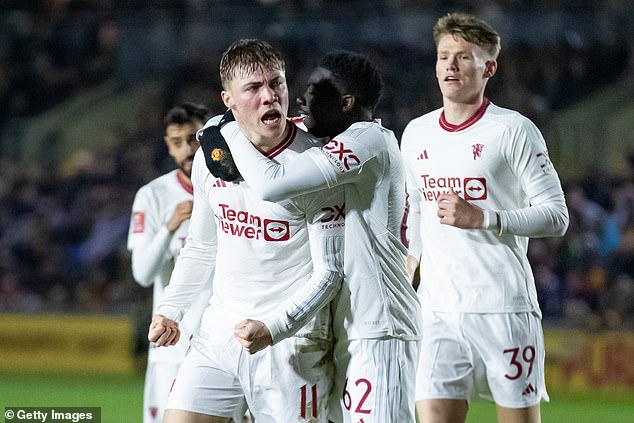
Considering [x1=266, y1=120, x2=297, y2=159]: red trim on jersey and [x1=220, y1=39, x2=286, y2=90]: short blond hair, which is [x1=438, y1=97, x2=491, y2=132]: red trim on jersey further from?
[x1=220, y1=39, x2=286, y2=90]: short blond hair

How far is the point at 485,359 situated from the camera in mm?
5008

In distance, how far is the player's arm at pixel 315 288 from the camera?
392 centimetres

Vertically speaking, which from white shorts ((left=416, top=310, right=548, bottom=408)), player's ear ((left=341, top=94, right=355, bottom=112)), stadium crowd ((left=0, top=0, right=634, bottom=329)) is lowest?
white shorts ((left=416, top=310, right=548, bottom=408))

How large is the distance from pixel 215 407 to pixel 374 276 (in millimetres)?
790

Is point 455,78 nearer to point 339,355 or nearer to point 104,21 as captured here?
point 339,355

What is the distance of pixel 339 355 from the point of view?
167 inches

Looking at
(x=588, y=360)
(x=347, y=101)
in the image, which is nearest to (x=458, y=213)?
(x=347, y=101)

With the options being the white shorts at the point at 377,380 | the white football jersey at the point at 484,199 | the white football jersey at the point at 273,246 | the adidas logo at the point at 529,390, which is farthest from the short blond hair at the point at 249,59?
the adidas logo at the point at 529,390

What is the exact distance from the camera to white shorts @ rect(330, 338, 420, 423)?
4.10 m

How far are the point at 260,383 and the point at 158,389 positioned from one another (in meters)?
2.05

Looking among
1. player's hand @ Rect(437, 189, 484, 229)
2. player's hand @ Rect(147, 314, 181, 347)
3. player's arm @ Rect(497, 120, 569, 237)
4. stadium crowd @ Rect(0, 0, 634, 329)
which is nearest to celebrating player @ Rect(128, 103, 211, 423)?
player's hand @ Rect(147, 314, 181, 347)

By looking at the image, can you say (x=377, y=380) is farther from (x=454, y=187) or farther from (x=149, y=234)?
(x=149, y=234)

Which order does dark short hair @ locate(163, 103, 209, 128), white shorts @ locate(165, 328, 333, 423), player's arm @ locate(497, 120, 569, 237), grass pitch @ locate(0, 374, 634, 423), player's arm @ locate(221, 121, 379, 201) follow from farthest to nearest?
1. grass pitch @ locate(0, 374, 634, 423)
2. dark short hair @ locate(163, 103, 209, 128)
3. player's arm @ locate(497, 120, 569, 237)
4. white shorts @ locate(165, 328, 333, 423)
5. player's arm @ locate(221, 121, 379, 201)

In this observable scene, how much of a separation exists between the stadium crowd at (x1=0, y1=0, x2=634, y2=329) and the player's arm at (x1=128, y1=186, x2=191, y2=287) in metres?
6.07
